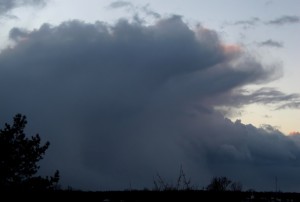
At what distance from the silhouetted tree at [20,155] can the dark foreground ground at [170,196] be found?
21281 mm

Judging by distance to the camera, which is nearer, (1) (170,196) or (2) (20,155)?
(1) (170,196)

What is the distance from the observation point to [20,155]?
30922 millimetres

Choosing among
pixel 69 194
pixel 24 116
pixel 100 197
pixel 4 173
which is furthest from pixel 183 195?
pixel 24 116

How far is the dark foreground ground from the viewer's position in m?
8.16

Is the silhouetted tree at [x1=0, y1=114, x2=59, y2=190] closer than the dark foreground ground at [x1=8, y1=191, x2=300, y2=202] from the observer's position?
No

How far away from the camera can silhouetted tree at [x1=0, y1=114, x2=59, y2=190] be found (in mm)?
29391

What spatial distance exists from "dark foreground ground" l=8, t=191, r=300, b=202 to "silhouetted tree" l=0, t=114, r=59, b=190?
2128 centimetres

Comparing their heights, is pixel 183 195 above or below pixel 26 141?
below

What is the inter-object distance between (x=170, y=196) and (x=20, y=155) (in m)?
24.2

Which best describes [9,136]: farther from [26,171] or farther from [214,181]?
[214,181]

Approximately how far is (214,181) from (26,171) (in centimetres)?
1602

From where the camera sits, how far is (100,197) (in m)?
8.28

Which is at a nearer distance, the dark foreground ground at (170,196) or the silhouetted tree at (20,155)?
the dark foreground ground at (170,196)

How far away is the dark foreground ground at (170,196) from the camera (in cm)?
816
